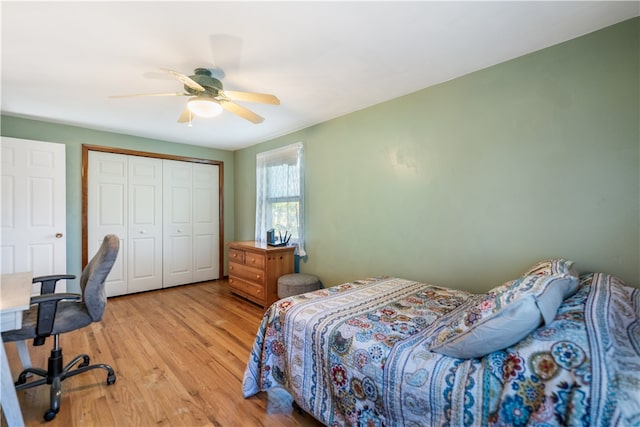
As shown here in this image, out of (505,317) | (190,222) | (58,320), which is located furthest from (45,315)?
(190,222)

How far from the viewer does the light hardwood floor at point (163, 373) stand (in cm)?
166

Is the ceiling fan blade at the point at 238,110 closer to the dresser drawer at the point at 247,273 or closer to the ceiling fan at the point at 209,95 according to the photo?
the ceiling fan at the point at 209,95

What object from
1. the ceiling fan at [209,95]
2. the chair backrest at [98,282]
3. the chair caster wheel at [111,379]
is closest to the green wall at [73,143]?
the ceiling fan at [209,95]

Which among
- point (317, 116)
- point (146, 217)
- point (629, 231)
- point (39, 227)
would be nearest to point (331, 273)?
point (317, 116)

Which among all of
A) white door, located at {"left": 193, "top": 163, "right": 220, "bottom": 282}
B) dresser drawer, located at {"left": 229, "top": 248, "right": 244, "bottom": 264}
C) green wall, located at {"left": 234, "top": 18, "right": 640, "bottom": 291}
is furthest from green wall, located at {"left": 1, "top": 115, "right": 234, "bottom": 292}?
green wall, located at {"left": 234, "top": 18, "right": 640, "bottom": 291}

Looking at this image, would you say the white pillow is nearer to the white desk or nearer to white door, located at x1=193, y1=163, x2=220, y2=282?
the white desk

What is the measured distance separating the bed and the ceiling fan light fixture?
5.14ft

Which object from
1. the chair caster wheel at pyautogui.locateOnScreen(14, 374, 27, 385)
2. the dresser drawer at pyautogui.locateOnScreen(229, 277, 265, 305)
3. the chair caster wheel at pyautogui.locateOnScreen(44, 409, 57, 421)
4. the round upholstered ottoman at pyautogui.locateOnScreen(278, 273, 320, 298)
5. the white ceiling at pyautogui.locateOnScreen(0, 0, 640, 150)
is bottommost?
the chair caster wheel at pyautogui.locateOnScreen(44, 409, 57, 421)

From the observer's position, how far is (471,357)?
46.2 inches

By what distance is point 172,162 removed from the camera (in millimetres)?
4383

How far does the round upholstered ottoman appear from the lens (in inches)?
124

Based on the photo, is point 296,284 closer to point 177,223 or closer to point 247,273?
point 247,273

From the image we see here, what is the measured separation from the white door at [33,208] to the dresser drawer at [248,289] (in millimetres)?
1986

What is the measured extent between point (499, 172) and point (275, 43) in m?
1.85
